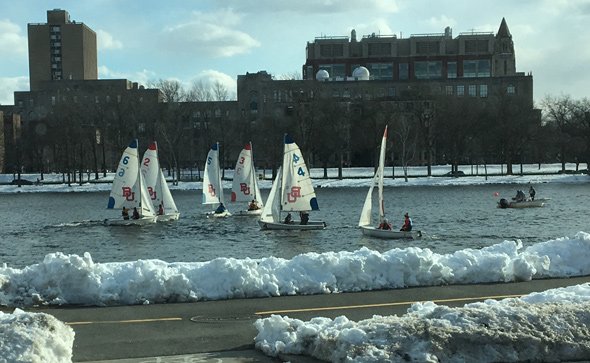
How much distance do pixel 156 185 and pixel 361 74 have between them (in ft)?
328

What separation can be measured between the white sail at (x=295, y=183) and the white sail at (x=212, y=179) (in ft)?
54.7

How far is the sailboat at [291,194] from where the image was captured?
40.1 metres

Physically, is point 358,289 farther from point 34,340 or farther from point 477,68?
point 477,68

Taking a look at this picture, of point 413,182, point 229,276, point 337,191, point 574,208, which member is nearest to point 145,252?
point 229,276

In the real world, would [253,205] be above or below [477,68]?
below

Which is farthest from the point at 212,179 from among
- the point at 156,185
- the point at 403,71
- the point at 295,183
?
the point at 403,71

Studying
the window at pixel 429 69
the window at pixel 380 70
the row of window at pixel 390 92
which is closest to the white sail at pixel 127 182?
the row of window at pixel 390 92

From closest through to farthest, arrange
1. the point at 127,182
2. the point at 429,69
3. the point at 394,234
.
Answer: the point at 394,234 < the point at 127,182 < the point at 429,69

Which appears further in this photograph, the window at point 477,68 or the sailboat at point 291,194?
the window at point 477,68

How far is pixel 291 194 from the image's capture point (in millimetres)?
41656

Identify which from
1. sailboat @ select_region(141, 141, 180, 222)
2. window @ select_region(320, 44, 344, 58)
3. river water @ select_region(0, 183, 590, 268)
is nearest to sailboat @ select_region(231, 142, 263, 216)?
river water @ select_region(0, 183, 590, 268)

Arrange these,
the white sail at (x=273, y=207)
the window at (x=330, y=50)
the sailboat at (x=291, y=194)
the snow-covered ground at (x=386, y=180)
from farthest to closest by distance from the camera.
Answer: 1. the window at (x=330, y=50)
2. the snow-covered ground at (x=386, y=180)
3. the white sail at (x=273, y=207)
4. the sailboat at (x=291, y=194)

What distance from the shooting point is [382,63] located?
517 ft

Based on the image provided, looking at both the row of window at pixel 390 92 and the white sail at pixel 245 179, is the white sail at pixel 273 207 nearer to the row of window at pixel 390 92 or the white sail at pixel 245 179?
the white sail at pixel 245 179
